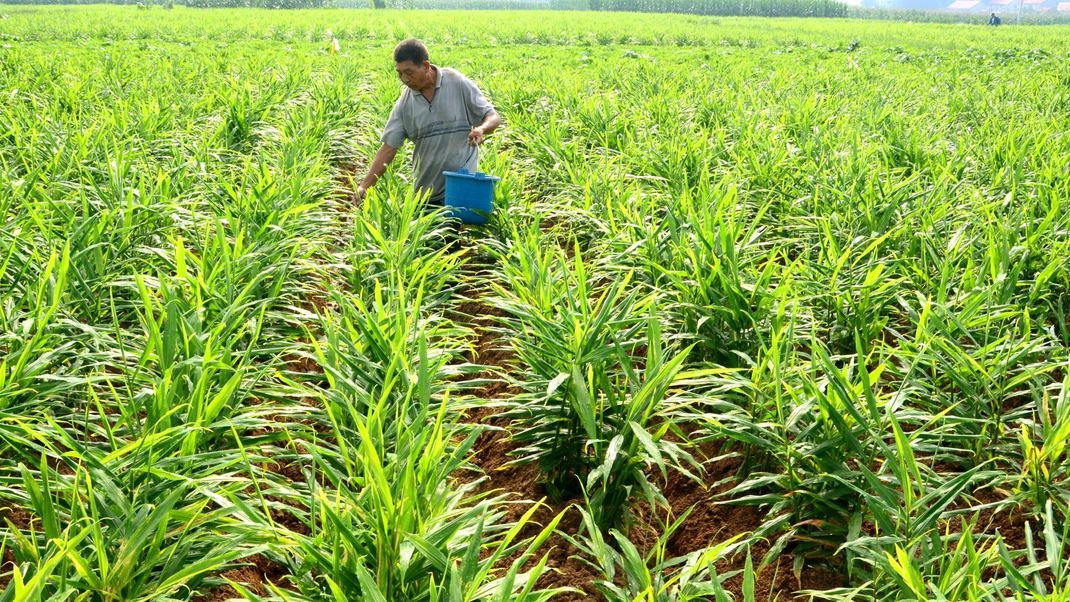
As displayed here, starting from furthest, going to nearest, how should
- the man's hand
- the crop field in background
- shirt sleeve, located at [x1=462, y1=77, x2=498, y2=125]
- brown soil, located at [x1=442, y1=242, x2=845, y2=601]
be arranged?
shirt sleeve, located at [x1=462, y1=77, x2=498, y2=125] → the man's hand → brown soil, located at [x1=442, y1=242, x2=845, y2=601] → the crop field in background

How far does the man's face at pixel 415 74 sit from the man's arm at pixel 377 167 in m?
0.36

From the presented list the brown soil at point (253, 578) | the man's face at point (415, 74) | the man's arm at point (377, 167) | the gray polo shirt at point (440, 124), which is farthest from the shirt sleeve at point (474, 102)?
the brown soil at point (253, 578)

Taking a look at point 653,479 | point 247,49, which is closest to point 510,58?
point 247,49

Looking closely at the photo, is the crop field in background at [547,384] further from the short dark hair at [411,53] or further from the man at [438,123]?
the short dark hair at [411,53]

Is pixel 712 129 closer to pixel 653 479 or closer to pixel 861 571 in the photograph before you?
pixel 653 479

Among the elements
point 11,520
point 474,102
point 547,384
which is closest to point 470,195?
point 474,102

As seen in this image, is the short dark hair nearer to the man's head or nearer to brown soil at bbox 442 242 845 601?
the man's head

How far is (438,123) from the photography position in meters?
4.83

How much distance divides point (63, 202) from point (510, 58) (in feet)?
39.8

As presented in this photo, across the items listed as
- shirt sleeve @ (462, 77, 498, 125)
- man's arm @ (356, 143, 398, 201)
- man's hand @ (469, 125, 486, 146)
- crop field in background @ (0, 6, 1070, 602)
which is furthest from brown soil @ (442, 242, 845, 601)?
shirt sleeve @ (462, 77, 498, 125)

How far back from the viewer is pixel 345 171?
6391 mm

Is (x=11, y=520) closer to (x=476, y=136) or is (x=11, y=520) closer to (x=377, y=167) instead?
(x=377, y=167)

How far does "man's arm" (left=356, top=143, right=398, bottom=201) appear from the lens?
4.47 metres

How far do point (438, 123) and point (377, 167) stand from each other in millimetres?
487
